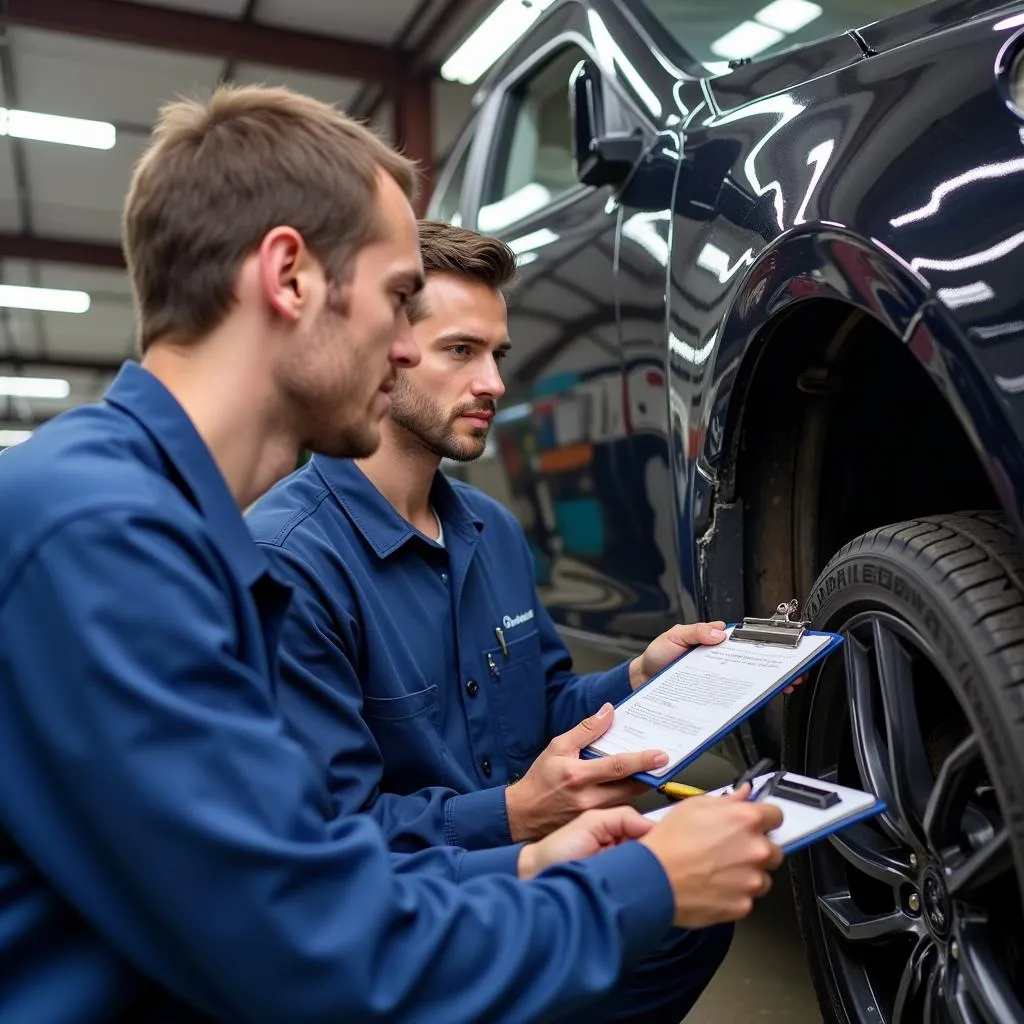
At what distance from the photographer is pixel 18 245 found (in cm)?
1216

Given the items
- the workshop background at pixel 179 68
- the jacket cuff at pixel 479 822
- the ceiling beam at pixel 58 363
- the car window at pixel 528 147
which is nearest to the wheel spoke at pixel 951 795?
the jacket cuff at pixel 479 822

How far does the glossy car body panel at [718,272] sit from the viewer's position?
0.97m

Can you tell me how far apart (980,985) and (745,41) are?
155 centimetres

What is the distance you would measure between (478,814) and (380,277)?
2.28 ft

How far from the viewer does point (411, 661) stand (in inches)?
58.4

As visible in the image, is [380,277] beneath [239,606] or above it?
above

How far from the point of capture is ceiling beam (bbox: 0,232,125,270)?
1213 centimetres

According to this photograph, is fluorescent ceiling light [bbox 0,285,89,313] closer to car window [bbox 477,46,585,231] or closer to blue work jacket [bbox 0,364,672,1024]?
car window [bbox 477,46,585,231]

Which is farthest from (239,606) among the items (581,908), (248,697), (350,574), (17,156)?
(17,156)

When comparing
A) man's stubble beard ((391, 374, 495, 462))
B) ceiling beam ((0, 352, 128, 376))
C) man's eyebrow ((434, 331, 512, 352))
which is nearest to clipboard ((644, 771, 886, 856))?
man's stubble beard ((391, 374, 495, 462))

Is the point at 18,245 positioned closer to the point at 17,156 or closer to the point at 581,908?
the point at 17,156

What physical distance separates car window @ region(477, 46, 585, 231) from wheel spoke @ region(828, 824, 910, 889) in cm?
191

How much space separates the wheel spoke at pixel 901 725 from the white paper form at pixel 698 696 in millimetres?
83

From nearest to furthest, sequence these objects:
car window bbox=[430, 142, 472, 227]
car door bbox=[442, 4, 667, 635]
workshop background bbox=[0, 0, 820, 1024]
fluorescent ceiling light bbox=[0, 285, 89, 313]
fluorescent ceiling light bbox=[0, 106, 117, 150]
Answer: car door bbox=[442, 4, 667, 635]
car window bbox=[430, 142, 472, 227]
workshop background bbox=[0, 0, 820, 1024]
fluorescent ceiling light bbox=[0, 106, 117, 150]
fluorescent ceiling light bbox=[0, 285, 89, 313]
